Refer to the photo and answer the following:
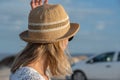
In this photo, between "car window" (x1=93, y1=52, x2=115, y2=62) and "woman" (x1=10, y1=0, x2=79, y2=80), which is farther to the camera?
"car window" (x1=93, y1=52, x2=115, y2=62)

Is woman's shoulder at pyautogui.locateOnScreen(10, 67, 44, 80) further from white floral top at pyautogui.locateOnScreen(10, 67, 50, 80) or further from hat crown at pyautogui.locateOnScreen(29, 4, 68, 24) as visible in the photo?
hat crown at pyautogui.locateOnScreen(29, 4, 68, 24)

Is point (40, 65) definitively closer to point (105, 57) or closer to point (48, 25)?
point (48, 25)

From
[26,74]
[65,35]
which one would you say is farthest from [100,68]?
[26,74]

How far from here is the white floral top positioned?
3.30 meters

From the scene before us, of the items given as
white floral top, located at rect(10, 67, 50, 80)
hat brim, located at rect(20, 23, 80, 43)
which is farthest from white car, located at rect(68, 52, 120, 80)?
white floral top, located at rect(10, 67, 50, 80)

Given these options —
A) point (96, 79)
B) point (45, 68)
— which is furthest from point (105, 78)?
point (45, 68)

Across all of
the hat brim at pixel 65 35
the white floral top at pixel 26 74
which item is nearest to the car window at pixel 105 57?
the hat brim at pixel 65 35

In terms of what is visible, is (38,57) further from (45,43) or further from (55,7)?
(55,7)

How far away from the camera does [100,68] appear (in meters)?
21.9

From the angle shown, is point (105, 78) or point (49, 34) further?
point (105, 78)

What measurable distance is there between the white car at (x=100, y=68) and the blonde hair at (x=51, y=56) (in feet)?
58.3

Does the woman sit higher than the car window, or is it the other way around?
the woman

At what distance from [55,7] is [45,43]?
256 millimetres

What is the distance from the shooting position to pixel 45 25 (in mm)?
3402
